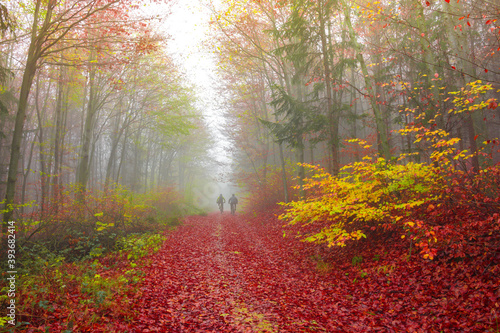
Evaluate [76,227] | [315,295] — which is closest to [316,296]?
[315,295]

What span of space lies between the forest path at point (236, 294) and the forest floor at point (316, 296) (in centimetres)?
2

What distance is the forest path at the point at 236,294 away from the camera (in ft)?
13.5

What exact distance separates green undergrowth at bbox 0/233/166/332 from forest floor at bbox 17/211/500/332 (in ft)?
0.51

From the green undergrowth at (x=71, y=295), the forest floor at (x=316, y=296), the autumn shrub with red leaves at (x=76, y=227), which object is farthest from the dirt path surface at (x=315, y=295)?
the autumn shrub with red leaves at (x=76, y=227)

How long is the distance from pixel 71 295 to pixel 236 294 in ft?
9.86

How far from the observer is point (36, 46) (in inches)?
274

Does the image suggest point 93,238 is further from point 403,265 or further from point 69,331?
point 403,265

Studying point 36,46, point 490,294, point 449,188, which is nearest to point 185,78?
point 36,46

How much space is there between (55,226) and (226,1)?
12.6m

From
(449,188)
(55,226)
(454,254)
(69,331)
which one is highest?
(449,188)

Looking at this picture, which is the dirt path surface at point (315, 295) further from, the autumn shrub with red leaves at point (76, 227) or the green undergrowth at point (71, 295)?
the autumn shrub with red leaves at point (76, 227)

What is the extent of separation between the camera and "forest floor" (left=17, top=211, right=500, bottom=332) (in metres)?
3.89

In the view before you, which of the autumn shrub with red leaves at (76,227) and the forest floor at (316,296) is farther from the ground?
the autumn shrub with red leaves at (76,227)

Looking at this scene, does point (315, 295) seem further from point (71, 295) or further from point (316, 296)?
point (71, 295)
